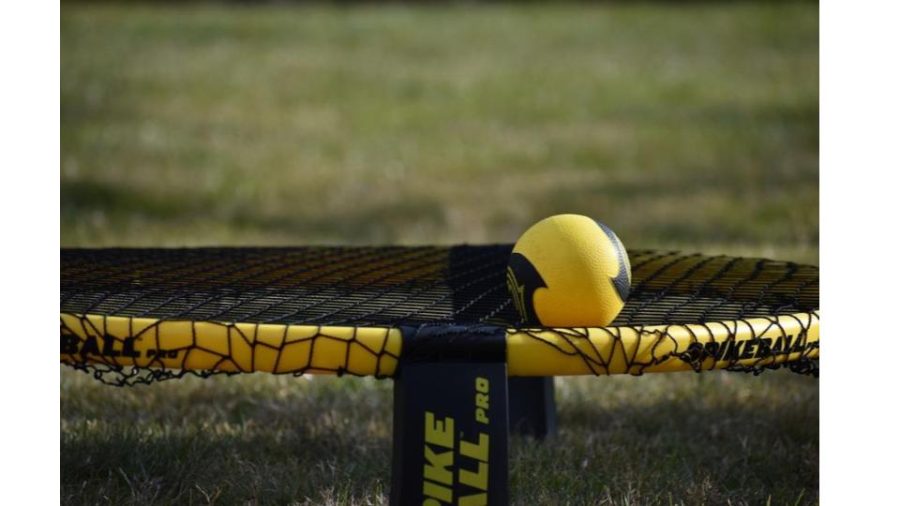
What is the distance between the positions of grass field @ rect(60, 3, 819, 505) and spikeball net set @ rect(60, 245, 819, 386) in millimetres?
399

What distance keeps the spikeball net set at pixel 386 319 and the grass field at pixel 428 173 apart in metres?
0.40

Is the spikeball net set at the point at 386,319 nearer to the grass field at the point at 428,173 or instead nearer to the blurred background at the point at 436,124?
the grass field at the point at 428,173

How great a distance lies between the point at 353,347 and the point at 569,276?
0.45 meters

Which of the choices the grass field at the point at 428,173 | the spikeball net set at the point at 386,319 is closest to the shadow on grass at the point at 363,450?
the grass field at the point at 428,173

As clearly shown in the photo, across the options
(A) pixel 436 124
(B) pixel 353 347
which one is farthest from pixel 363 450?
(A) pixel 436 124

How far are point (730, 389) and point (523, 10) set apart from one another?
8370 mm

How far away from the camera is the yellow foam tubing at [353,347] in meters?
1.97

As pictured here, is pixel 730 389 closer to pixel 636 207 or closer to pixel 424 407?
pixel 424 407

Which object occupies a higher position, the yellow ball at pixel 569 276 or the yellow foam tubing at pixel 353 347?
the yellow ball at pixel 569 276

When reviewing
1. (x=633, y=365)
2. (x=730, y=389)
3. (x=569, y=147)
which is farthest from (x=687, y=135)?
(x=633, y=365)

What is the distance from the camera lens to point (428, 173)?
7.06 meters

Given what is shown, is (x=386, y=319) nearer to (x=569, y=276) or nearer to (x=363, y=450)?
(x=569, y=276)

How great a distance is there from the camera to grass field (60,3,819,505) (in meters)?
2.63

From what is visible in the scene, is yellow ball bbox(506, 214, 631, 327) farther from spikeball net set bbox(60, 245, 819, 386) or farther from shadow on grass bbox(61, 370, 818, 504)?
shadow on grass bbox(61, 370, 818, 504)
